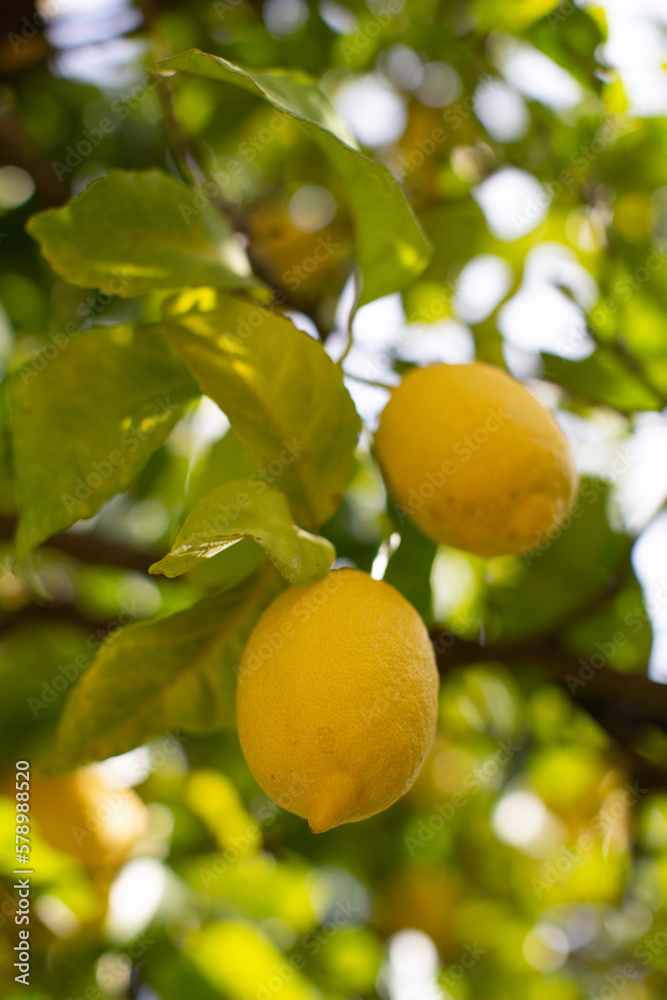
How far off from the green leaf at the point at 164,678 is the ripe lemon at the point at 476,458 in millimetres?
155

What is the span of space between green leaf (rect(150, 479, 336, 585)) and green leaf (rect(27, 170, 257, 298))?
9.1 inches

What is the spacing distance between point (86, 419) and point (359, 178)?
0.32 m

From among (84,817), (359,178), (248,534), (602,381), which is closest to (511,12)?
(602,381)

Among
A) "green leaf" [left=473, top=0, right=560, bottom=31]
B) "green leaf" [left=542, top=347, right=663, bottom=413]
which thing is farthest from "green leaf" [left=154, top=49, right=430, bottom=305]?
"green leaf" [left=473, top=0, right=560, bottom=31]

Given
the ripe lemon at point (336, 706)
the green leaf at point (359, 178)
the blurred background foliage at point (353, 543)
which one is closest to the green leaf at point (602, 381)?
the blurred background foliage at point (353, 543)

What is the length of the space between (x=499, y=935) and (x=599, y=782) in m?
0.41

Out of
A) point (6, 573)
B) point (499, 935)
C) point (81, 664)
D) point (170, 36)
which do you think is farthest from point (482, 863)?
point (170, 36)

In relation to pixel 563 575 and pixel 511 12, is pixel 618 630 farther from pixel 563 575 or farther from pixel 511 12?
pixel 511 12

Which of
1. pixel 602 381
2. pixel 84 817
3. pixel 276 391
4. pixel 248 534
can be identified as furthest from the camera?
pixel 84 817

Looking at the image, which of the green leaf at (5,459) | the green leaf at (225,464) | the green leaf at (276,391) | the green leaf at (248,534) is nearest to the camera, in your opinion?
the green leaf at (248,534)

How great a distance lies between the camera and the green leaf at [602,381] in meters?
1.16

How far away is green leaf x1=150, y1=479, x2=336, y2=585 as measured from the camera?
47cm

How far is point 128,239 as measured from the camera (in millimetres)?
682

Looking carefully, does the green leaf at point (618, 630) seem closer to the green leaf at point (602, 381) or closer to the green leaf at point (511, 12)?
the green leaf at point (602, 381)
